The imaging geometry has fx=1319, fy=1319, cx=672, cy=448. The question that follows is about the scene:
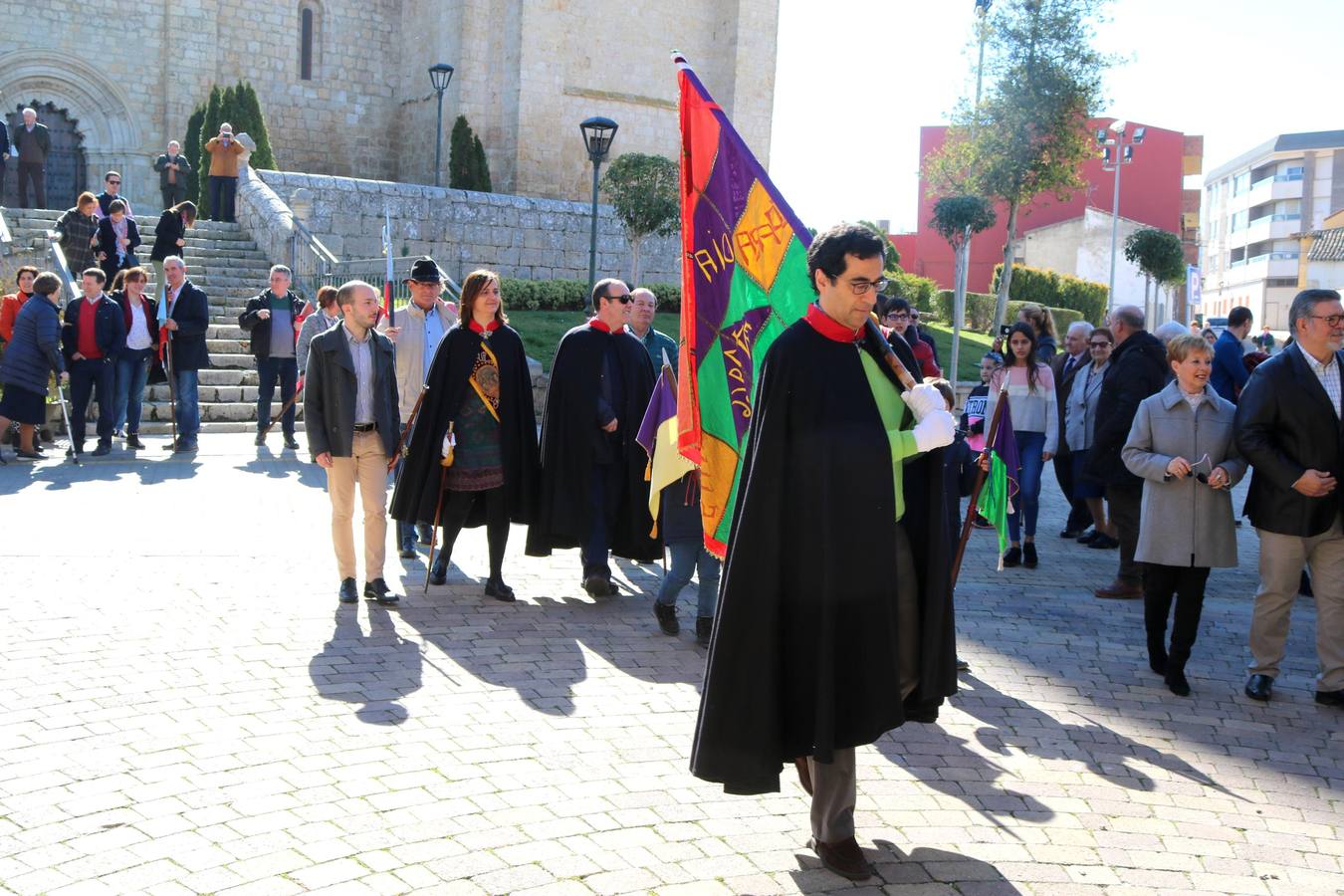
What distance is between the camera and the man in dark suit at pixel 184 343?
13547 millimetres

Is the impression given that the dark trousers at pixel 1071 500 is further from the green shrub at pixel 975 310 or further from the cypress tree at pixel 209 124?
the green shrub at pixel 975 310

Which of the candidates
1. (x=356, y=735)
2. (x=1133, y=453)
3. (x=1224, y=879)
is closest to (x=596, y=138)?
(x=1133, y=453)

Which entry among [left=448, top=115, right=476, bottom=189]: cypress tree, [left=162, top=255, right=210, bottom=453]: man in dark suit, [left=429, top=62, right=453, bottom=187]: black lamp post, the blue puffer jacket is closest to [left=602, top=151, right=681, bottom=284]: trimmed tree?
[left=429, top=62, right=453, bottom=187]: black lamp post

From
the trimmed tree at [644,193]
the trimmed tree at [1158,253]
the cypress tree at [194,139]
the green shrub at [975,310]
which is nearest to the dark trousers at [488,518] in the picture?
the trimmed tree at [644,193]

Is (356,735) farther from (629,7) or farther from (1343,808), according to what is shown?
(629,7)

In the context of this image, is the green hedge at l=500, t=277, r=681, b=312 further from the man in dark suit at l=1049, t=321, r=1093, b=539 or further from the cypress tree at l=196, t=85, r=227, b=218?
the man in dark suit at l=1049, t=321, r=1093, b=539

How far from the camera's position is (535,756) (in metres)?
5.09

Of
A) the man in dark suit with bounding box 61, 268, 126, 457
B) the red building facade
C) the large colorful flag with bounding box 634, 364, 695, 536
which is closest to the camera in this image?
the large colorful flag with bounding box 634, 364, 695, 536

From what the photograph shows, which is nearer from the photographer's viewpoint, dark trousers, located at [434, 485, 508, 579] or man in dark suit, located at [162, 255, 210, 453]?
dark trousers, located at [434, 485, 508, 579]

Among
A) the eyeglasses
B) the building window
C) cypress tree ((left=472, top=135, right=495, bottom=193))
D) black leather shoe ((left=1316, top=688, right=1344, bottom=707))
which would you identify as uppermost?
the building window

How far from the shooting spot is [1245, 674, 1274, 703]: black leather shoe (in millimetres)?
6297

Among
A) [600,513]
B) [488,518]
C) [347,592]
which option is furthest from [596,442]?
[347,592]

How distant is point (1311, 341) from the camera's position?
6.26 m

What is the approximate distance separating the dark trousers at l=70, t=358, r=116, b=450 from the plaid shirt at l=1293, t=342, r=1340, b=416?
10843mm
